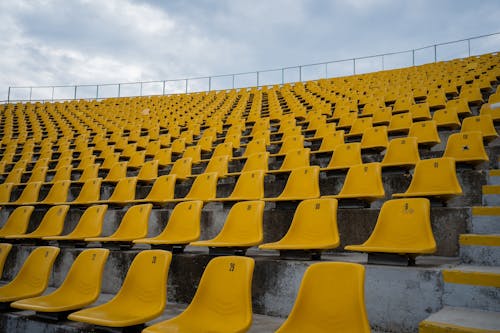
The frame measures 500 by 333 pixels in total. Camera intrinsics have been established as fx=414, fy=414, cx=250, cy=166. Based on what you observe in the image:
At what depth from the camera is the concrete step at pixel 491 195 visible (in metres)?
3.04

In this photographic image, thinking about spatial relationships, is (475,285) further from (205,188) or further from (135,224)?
(205,188)

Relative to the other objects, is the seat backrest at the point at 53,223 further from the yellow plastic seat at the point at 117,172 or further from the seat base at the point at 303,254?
the seat base at the point at 303,254

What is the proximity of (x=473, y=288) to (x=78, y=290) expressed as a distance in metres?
2.54

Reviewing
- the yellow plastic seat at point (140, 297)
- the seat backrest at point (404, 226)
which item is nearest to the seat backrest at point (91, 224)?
the yellow plastic seat at point (140, 297)

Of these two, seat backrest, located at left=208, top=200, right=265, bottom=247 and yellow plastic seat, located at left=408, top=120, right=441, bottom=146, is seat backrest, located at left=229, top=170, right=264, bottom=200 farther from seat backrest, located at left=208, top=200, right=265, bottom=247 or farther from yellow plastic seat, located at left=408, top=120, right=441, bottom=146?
yellow plastic seat, located at left=408, top=120, right=441, bottom=146

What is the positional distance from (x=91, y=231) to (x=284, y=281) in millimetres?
2213

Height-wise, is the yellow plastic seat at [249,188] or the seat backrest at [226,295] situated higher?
the yellow plastic seat at [249,188]

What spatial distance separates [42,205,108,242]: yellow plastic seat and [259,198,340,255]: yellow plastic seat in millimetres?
1914

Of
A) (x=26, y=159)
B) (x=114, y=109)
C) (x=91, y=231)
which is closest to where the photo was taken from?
(x=91, y=231)

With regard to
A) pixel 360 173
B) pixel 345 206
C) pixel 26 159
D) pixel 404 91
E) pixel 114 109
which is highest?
pixel 114 109

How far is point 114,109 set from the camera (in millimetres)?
14820

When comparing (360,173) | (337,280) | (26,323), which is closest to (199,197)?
(360,173)

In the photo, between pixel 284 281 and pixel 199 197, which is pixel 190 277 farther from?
pixel 199 197

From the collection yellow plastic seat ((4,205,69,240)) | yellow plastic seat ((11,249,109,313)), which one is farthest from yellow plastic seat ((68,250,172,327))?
yellow plastic seat ((4,205,69,240))
